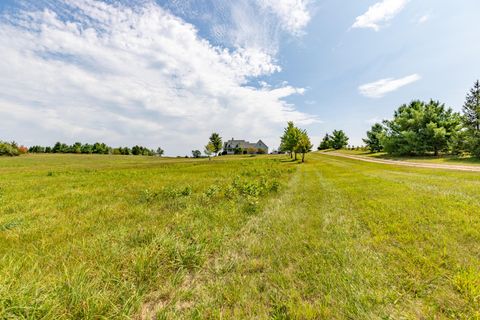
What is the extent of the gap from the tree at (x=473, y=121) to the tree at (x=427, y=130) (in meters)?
1.92

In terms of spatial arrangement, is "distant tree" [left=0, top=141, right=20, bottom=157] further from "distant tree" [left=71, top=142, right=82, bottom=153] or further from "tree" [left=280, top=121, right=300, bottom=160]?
"tree" [left=280, top=121, right=300, bottom=160]

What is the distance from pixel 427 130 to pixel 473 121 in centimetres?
502

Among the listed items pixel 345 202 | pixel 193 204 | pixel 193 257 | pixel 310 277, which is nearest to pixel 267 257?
pixel 310 277

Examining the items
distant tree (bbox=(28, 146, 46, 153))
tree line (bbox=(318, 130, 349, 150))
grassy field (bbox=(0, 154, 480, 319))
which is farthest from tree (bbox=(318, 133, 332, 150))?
distant tree (bbox=(28, 146, 46, 153))

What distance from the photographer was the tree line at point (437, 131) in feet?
90.1

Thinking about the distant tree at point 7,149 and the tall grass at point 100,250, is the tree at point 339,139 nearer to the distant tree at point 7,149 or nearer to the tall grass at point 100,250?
the tall grass at point 100,250

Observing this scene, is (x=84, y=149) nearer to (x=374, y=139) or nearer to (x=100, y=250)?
(x=100, y=250)

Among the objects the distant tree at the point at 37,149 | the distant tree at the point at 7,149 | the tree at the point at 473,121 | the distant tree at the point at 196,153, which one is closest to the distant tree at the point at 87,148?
the distant tree at the point at 37,149

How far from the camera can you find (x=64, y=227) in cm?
512

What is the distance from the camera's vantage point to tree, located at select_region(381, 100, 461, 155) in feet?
102

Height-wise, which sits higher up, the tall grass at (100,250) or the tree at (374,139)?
the tree at (374,139)

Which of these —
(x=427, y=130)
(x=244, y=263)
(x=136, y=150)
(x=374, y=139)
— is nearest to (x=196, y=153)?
(x=136, y=150)

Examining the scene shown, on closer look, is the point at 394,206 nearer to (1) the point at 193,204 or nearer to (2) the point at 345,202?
(2) the point at 345,202

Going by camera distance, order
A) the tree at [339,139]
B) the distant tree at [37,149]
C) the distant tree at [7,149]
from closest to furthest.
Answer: the distant tree at [7,149]
the tree at [339,139]
the distant tree at [37,149]
